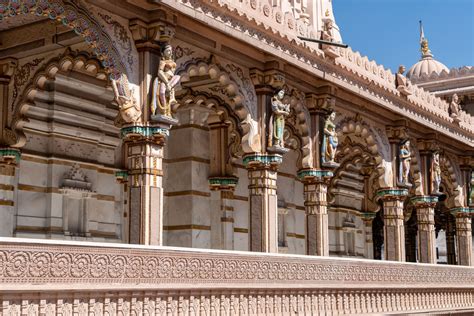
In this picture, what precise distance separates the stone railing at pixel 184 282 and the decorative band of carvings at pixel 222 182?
16.0 ft

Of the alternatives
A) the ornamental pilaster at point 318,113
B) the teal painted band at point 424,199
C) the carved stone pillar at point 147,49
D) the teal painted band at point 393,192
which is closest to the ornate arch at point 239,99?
the carved stone pillar at point 147,49

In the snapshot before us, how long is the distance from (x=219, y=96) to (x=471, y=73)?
16238 mm

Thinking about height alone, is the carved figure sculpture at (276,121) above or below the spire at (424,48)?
below

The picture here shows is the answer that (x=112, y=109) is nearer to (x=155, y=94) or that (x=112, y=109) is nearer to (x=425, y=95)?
(x=155, y=94)

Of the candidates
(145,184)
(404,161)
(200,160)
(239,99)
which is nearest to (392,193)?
(404,161)

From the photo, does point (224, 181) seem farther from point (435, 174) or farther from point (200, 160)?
point (435, 174)

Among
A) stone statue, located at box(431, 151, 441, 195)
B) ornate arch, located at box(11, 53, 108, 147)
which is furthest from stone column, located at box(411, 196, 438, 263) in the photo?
ornate arch, located at box(11, 53, 108, 147)

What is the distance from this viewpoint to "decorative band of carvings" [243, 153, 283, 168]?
1430cm

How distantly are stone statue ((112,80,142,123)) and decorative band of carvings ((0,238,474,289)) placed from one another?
9.49 feet

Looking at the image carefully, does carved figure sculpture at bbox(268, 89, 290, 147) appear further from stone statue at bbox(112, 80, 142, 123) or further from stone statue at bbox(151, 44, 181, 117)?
stone statue at bbox(112, 80, 142, 123)

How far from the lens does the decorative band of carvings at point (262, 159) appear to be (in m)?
14.3

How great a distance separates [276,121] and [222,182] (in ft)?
11.7

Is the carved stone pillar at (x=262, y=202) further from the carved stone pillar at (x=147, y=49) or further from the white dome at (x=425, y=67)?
the white dome at (x=425, y=67)

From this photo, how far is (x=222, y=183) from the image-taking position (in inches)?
698
